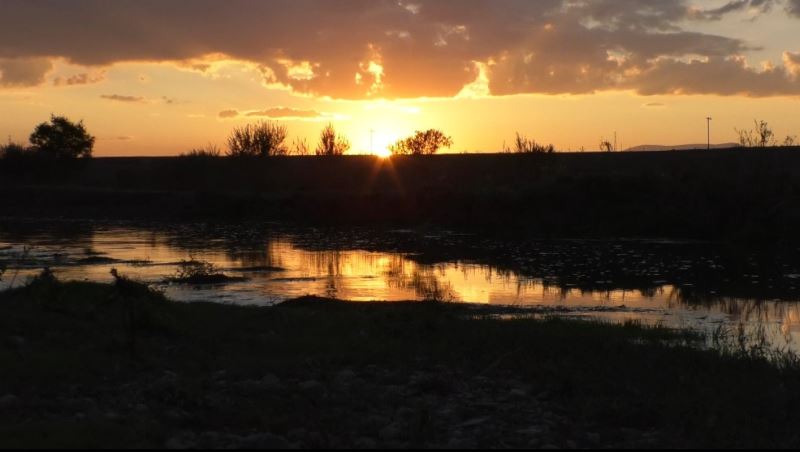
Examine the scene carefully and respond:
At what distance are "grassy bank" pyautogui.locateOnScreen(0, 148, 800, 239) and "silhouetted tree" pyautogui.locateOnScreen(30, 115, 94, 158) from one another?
2086mm

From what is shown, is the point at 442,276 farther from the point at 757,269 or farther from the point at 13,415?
the point at 13,415

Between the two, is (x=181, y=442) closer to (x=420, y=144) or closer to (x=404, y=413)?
(x=404, y=413)

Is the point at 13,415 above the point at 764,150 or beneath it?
beneath

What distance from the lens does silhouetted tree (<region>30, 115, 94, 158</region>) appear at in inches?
3487

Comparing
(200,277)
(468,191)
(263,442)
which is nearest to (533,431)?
(263,442)

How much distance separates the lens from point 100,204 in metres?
64.6

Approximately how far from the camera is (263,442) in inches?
290

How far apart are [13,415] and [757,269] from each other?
2683cm

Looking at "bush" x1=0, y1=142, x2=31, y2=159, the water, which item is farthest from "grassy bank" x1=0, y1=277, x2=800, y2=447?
"bush" x1=0, y1=142, x2=31, y2=159

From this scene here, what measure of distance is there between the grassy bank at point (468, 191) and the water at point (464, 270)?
5.12 metres

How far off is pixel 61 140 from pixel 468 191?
2168 inches

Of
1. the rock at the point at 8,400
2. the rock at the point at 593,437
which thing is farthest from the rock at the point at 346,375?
the rock at the point at 8,400

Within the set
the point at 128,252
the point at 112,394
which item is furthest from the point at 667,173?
the point at 112,394

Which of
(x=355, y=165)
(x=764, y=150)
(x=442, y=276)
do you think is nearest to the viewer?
(x=442, y=276)
